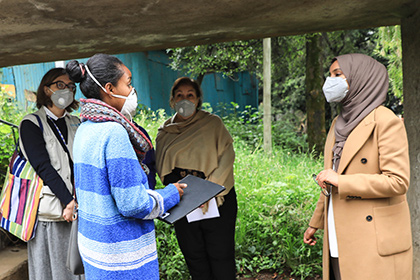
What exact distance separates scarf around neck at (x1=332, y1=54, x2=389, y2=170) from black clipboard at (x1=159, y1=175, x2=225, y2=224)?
877 millimetres

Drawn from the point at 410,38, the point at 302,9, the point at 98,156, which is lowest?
the point at 98,156

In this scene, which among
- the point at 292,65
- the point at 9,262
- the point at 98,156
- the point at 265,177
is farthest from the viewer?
the point at 292,65

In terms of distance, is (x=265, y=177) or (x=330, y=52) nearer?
(x=265, y=177)

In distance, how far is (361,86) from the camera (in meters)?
2.15

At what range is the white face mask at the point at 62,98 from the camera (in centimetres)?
278

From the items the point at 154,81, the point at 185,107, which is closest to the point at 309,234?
the point at 185,107

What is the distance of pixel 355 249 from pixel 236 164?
4234 millimetres

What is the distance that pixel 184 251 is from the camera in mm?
3131

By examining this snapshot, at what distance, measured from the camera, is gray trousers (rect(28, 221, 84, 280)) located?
2.71m

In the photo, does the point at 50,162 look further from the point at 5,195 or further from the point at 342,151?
the point at 342,151

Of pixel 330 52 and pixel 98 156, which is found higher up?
pixel 330 52

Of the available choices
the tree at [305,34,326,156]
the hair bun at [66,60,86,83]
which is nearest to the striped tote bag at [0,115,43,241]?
the hair bun at [66,60,86,83]

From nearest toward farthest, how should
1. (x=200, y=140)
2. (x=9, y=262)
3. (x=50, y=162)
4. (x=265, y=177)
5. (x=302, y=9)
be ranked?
(x=302, y=9), (x=50, y=162), (x=200, y=140), (x=9, y=262), (x=265, y=177)

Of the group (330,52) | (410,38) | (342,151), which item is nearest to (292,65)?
(330,52)
